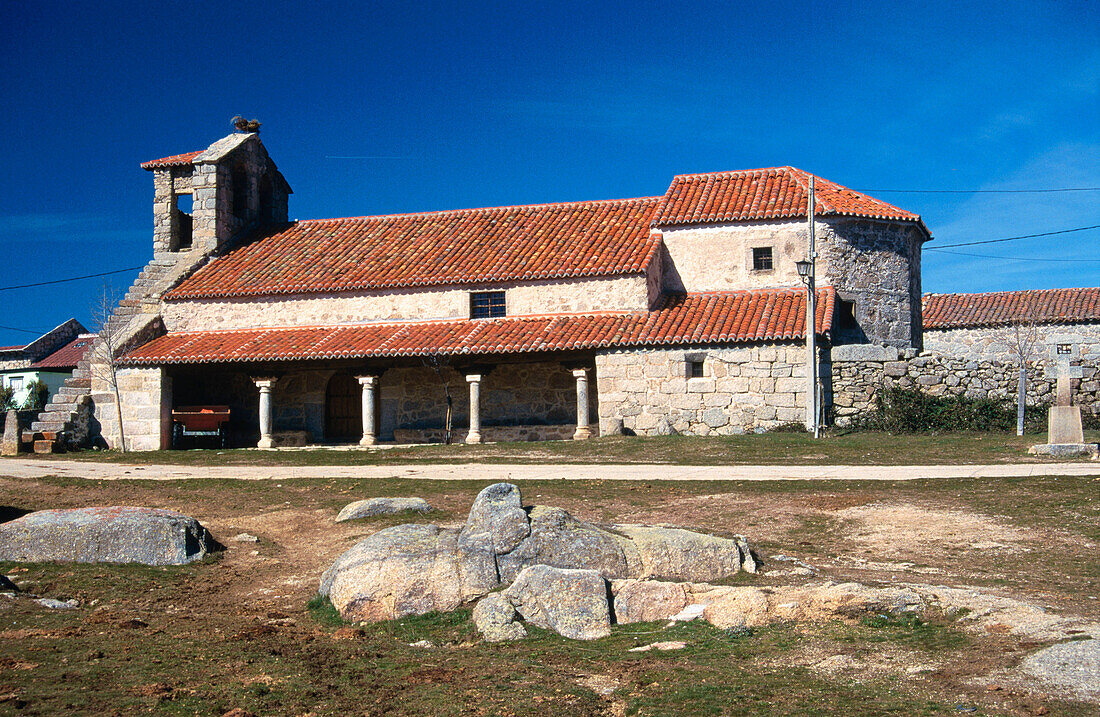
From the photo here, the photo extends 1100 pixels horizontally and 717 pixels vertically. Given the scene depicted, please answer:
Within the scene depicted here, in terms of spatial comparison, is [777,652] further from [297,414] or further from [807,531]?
[297,414]

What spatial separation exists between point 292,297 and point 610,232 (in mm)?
9601

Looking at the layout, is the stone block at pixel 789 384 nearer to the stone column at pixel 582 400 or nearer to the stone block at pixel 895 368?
the stone block at pixel 895 368

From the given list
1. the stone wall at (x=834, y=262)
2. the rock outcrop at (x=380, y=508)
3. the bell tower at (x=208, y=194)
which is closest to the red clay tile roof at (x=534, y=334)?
the stone wall at (x=834, y=262)

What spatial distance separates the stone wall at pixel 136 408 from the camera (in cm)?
2708

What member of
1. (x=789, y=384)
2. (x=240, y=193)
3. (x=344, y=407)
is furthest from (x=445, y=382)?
(x=240, y=193)

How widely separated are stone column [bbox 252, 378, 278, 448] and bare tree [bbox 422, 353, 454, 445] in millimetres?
4458

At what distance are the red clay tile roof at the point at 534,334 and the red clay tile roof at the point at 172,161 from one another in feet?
22.5

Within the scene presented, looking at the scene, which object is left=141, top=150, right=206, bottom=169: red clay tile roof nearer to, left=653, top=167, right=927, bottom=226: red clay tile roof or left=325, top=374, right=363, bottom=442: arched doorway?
left=325, top=374, right=363, bottom=442: arched doorway

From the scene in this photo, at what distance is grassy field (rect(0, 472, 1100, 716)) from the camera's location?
7.07 metres

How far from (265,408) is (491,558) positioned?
18.4m

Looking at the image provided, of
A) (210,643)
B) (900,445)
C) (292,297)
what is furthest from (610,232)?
(210,643)

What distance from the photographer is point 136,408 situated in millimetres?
27141

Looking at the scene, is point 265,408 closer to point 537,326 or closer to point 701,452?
point 537,326

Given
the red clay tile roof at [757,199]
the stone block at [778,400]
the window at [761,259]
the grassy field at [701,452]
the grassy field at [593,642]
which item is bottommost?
the grassy field at [593,642]
